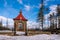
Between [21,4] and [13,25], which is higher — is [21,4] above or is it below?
above

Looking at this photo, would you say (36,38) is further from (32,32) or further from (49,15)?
(49,15)

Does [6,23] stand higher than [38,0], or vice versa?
[38,0]

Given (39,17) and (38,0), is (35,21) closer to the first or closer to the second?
(39,17)

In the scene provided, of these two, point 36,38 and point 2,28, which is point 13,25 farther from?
point 36,38

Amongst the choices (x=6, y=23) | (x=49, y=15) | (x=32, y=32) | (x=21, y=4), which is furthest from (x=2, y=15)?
(x=49, y=15)

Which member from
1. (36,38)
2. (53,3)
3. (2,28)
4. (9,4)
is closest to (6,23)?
(2,28)

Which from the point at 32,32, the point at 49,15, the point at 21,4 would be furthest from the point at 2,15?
the point at 49,15

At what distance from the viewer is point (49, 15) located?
3125 millimetres

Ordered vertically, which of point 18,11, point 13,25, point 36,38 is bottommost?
point 36,38

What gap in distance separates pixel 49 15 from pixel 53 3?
212 mm

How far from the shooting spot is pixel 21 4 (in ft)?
10.2

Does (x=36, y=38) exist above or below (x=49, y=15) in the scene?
below

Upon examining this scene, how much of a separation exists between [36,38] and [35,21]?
0.27m

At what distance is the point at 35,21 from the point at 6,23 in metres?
0.47
